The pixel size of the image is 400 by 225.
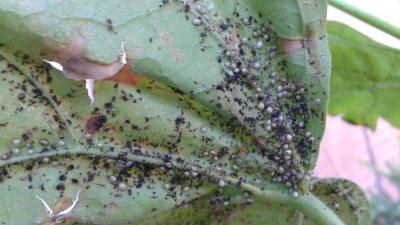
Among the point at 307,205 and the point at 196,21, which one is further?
the point at 307,205

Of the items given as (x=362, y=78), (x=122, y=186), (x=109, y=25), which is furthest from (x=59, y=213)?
(x=362, y=78)

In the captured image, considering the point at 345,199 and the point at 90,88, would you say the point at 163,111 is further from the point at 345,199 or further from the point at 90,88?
the point at 345,199

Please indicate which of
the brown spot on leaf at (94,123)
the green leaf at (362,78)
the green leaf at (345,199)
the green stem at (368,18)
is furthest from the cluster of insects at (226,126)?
the green leaf at (362,78)

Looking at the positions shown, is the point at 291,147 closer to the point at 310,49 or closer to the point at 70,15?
the point at 310,49

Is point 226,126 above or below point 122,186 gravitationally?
above

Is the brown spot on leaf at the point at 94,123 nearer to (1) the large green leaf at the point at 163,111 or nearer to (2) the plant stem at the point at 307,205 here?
(1) the large green leaf at the point at 163,111

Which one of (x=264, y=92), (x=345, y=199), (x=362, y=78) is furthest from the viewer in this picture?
(x=362, y=78)
